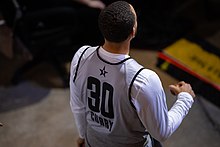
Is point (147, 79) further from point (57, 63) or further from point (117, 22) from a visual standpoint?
point (57, 63)

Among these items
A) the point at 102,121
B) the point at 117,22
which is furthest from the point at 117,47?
the point at 102,121

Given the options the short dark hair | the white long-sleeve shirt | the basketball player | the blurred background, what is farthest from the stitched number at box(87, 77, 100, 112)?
the blurred background

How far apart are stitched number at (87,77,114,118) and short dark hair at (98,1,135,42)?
193mm

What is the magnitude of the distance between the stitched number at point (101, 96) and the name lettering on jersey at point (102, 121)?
0.10 ft

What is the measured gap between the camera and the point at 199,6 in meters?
3.65

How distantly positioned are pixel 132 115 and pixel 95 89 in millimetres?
169

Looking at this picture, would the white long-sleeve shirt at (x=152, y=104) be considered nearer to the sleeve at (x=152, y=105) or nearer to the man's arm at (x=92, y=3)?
the sleeve at (x=152, y=105)

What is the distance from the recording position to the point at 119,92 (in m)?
1.32

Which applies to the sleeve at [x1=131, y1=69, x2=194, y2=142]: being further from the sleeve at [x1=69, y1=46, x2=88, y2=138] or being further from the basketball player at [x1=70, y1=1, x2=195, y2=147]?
the sleeve at [x1=69, y1=46, x2=88, y2=138]

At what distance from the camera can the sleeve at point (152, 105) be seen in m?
1.27

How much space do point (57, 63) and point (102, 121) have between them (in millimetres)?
1508

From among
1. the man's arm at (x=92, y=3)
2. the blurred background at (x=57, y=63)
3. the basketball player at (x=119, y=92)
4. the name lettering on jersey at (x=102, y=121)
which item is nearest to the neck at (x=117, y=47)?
the basketball player at (x=119, y=92)

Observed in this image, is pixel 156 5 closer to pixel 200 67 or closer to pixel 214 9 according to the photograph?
pixel 214 9

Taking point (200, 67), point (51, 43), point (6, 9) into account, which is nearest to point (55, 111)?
point (51, 43)
